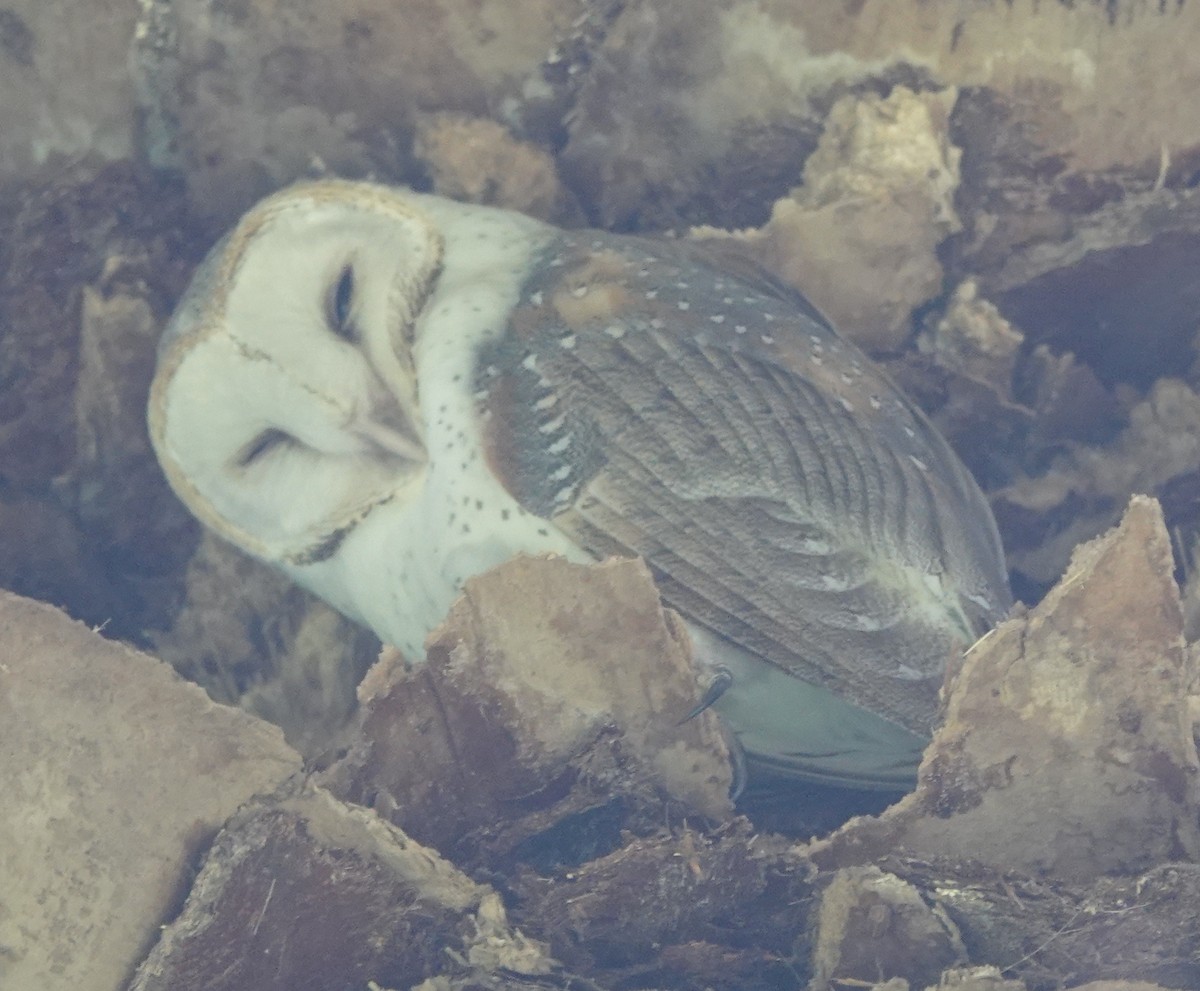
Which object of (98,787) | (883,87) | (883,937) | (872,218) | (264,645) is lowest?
(264,645)

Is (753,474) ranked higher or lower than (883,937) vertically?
higher

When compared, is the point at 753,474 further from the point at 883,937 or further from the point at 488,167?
the point at 488,167

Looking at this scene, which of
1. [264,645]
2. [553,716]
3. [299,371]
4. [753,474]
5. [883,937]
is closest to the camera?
[883,937]

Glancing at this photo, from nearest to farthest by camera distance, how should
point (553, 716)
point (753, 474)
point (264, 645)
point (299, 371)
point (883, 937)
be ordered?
point (883, 937) < point (553, 716) < point (753, 474) < point (299, 371) < point (264, 645)

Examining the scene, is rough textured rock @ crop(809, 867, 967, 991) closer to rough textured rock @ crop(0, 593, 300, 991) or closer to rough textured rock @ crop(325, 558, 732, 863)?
rough textured rock @ crop(325, 558, 732, 863)

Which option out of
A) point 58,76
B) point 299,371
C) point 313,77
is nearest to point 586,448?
point 299,371

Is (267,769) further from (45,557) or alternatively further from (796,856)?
(45,557)
